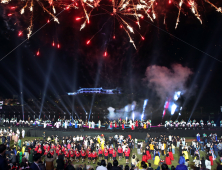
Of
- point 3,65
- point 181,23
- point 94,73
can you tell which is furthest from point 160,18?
point 3,65

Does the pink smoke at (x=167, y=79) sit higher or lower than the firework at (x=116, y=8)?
lower

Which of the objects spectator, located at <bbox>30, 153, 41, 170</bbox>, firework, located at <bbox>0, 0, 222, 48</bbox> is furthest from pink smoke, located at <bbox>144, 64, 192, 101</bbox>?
spectator, located at <bbox>30, 153, 41, 170</bbox>

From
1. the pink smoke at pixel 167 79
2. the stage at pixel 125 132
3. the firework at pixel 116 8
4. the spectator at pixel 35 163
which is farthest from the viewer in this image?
the pink smoke at pixel 167 79

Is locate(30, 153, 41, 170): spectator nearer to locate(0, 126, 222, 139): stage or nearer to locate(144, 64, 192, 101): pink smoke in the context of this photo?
locate(0, 126, 222, 139): stage

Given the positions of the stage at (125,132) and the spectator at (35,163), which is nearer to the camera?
the spectator at (35,163)

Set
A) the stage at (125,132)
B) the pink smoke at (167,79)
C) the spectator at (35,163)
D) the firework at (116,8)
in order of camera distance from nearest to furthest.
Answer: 1. the spectator at (35,163)
2. the stage at (125,132)
3. the firework at (116,8)
4. the pink smoke at (167,79)

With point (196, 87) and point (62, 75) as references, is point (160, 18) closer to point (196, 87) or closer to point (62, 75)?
point (196, 87)

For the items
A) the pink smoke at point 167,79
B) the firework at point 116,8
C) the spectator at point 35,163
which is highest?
the firework at point 116,8

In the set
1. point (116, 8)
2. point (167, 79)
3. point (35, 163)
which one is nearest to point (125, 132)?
point (35, 163)

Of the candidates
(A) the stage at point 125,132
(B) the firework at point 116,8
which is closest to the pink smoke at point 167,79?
(B) the firework at point 116,8

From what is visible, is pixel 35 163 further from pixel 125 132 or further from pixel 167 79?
pixel 167 79

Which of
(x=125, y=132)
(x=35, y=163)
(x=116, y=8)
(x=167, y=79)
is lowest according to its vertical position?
(x=125, y=132)

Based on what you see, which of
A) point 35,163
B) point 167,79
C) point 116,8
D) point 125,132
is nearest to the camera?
point 35,163

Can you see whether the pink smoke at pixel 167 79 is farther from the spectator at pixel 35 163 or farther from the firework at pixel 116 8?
the spectator at pixel 35 163
